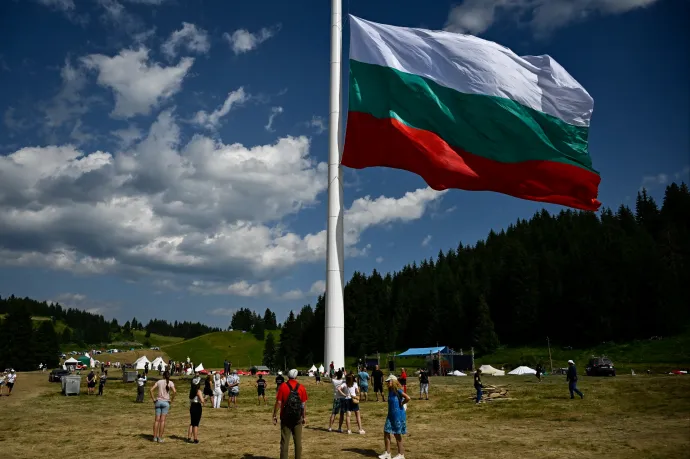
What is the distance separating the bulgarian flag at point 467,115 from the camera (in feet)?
66.8

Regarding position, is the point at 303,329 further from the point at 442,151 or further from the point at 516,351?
the point at 442,151

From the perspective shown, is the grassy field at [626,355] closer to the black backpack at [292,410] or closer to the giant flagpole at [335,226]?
the giant flagpole at [335,226]

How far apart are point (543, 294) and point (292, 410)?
377 ft

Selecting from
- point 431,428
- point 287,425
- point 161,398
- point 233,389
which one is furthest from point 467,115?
point 233,389

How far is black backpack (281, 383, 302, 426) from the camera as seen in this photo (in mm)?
11883

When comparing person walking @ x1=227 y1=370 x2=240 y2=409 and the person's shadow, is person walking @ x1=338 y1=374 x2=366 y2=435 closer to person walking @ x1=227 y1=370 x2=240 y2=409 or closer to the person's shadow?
the person's shadow

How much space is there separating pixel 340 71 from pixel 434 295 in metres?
119

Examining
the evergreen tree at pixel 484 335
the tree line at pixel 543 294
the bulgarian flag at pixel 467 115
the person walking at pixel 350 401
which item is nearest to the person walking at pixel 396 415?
the person walking at pixel 350 401

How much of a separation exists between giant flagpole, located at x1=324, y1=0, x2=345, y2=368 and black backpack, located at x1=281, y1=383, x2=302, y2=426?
1183cm

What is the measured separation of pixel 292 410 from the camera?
11859 mm

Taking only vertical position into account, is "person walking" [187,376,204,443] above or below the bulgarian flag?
below

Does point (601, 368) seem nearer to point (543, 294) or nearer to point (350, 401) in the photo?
point (350, 401)

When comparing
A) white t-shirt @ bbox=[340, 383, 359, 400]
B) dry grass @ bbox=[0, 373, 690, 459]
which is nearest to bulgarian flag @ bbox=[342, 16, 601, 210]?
white t-shirt @ bbox=[340, 383, 359, 400]

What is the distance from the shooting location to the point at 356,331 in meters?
129
